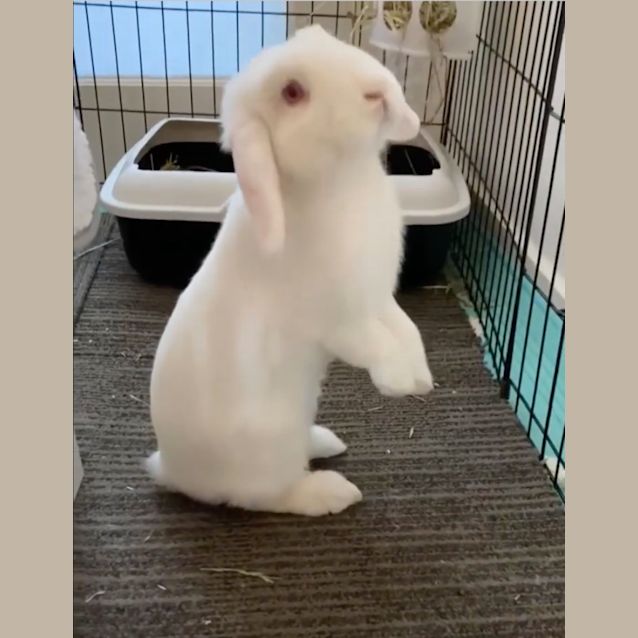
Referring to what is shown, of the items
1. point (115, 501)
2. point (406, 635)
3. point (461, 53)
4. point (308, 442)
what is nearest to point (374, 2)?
point (461, 53)

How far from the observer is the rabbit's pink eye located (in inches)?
39.4

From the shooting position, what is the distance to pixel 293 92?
100 centimetres

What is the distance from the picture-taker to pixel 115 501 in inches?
56.6

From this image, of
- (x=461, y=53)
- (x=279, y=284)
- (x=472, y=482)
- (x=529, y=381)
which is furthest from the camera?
(x=461, y=53)

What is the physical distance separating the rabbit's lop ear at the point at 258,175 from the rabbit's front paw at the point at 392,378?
260mm

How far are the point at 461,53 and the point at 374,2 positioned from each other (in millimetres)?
274

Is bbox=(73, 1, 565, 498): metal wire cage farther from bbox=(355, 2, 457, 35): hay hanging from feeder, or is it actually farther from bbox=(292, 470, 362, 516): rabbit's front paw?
bbox=(292, 470, 362, 516): rabbit's front paw

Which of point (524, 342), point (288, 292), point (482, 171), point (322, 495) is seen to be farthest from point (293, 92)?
point (482, 171)

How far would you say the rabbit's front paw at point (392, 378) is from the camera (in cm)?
118

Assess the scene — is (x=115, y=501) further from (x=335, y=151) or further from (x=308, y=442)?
(x=335, y=151)

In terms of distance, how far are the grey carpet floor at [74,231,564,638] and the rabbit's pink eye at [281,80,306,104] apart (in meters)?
0.72

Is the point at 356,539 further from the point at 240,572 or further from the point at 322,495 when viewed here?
the point at 240,572

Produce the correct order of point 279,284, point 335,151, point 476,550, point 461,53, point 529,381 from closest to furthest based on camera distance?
1. point 335,151
2. point 279,284
3. point 476,550
4. point 529,381
5. point 461,53

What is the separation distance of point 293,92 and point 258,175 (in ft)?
0.36
